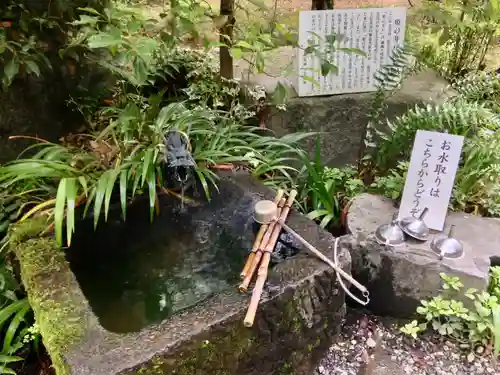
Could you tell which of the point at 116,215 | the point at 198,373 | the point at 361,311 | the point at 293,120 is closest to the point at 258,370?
the point at 198,373

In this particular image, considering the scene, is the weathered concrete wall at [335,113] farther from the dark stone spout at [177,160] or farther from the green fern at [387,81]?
the dark stone spout at [177,160]

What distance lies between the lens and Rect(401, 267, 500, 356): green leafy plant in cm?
274

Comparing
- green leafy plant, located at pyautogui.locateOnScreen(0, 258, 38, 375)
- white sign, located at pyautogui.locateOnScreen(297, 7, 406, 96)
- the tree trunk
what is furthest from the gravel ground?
the tree trunk

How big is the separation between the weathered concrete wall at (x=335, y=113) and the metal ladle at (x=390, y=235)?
169 centimetres

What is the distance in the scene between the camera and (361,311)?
10.2ft

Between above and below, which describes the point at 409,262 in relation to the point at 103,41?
below

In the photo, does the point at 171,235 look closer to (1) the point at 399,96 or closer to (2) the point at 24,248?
(2) the point at 24,248

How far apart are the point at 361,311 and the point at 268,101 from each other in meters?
2.06

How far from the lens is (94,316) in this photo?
2.15 m

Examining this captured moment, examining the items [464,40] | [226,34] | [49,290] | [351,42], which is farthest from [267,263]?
[464,40]

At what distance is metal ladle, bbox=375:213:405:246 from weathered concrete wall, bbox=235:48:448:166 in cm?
169

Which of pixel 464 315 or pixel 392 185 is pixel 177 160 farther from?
pixel 464 315

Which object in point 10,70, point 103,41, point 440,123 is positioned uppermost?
point 103,41

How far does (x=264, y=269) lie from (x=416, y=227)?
113 cm
